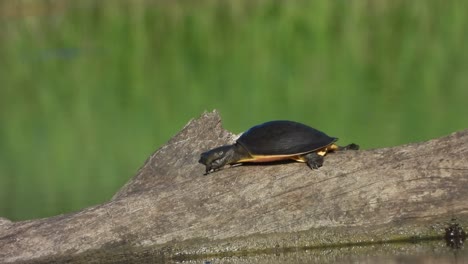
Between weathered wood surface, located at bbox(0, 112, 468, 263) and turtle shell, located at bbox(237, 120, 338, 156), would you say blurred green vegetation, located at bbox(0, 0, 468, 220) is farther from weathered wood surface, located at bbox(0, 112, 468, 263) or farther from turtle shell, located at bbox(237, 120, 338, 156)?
turtle shell, located at bbox(237, 120, 338, 156)

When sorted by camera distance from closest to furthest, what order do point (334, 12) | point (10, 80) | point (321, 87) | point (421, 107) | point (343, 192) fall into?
point (343, 192), point (421, 107), point (321, 87), point (10, 80), point (334, 12)

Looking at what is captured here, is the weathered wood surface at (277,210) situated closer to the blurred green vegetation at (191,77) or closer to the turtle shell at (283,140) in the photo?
the turtle shell at (283,140)


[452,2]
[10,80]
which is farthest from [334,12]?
[10,80]

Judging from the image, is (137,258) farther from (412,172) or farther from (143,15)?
(143,15)

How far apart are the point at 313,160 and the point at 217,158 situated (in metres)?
0.63

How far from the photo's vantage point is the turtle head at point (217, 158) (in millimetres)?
8195

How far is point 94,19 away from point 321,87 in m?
9.20

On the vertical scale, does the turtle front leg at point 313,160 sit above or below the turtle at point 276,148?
below

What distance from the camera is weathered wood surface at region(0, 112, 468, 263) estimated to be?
314 inches

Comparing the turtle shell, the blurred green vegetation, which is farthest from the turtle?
the blurred green vegetation

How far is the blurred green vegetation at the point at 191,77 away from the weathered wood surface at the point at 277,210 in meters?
3.12

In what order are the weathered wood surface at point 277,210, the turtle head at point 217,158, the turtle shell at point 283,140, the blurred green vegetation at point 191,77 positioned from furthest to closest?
the blurred green vegetation at point 191,77
the turtle head at point 217,158
the turtle shell at point 283,140
the weathered wood surface at point 277,210

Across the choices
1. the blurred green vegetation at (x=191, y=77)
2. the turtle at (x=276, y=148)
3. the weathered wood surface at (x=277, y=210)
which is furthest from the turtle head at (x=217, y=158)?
the blurred green vegetation at (x=191, y=77)

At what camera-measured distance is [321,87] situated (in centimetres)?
1769
